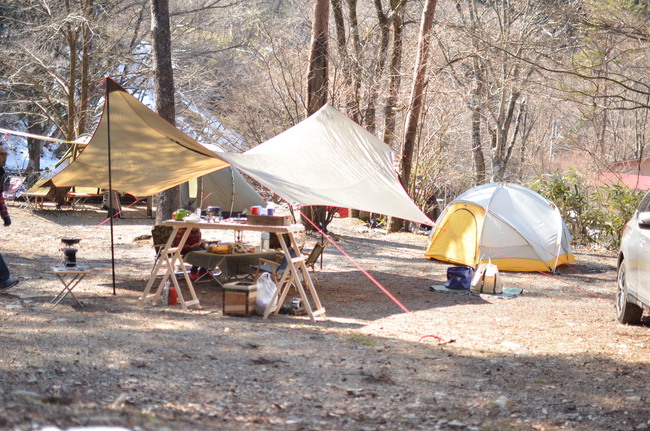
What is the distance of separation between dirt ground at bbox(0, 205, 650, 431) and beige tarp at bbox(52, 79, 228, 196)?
4.13 ft

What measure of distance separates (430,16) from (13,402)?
1278 centimetres

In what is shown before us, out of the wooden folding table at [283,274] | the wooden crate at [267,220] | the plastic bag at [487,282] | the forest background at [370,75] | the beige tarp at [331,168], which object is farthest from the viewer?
the forest background at [370,75]

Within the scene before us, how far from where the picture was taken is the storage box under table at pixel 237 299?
22.7 ft

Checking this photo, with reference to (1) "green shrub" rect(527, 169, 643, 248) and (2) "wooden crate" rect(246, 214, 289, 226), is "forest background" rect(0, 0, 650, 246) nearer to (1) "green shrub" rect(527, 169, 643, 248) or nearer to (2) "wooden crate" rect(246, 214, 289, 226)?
(1) "green shrub" rect(527, 169, 643, 248)

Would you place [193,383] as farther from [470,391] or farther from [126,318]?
[126,318]

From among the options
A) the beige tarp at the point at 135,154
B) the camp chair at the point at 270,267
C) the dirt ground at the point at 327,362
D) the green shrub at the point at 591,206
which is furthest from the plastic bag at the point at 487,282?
the green shrub at the point at 591,206

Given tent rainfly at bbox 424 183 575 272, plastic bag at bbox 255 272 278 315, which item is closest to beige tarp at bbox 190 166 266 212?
tent rainfly at bbox 424 183 575 272

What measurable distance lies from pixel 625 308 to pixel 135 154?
566 cm

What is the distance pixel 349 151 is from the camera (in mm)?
8852

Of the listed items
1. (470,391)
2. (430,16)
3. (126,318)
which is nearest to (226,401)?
(470,391)

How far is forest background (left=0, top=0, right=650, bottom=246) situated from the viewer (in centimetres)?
1388

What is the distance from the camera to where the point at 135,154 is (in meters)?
8.37

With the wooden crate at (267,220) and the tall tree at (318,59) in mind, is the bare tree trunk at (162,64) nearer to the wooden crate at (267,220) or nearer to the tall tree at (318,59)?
the tall tree at (318,59)

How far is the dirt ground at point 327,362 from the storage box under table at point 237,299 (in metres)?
0.19
